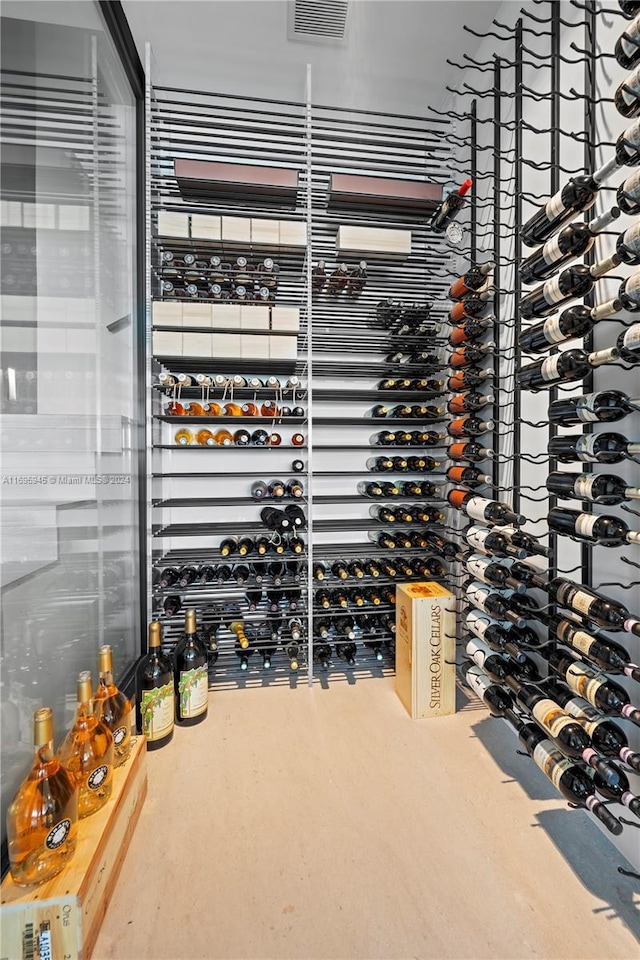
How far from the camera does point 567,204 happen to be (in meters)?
1.02

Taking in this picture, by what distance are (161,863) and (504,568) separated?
1201mm

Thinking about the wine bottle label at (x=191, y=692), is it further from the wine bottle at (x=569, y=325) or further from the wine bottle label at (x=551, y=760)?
the wine bottle at (x=569, y=325)

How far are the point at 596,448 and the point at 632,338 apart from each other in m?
0.25

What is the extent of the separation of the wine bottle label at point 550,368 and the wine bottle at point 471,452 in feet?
1.45

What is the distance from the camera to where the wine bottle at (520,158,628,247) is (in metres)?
0.95

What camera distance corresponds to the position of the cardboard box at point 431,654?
5.17ft

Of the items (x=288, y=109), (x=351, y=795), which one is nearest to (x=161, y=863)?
(x=351, y=795)

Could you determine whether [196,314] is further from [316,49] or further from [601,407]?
[601,407]

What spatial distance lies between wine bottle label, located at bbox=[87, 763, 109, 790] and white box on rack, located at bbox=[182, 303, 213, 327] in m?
1.49

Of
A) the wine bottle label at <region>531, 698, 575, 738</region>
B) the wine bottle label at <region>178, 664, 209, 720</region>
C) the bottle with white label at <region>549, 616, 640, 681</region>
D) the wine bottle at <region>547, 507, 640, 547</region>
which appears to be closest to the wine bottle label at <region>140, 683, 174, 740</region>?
the wine bottle label at <region>178, 664, 209, 720</region>

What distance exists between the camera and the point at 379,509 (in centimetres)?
204

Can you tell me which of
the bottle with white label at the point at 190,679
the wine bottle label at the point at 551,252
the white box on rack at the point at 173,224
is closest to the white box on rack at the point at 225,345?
the white box on rack at the point at 173,224

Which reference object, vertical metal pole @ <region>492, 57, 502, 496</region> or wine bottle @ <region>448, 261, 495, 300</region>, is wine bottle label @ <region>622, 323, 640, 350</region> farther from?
wine bottle @ <region>448, 261, 495, 300</region>

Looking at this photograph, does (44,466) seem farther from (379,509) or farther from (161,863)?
(379,509)
